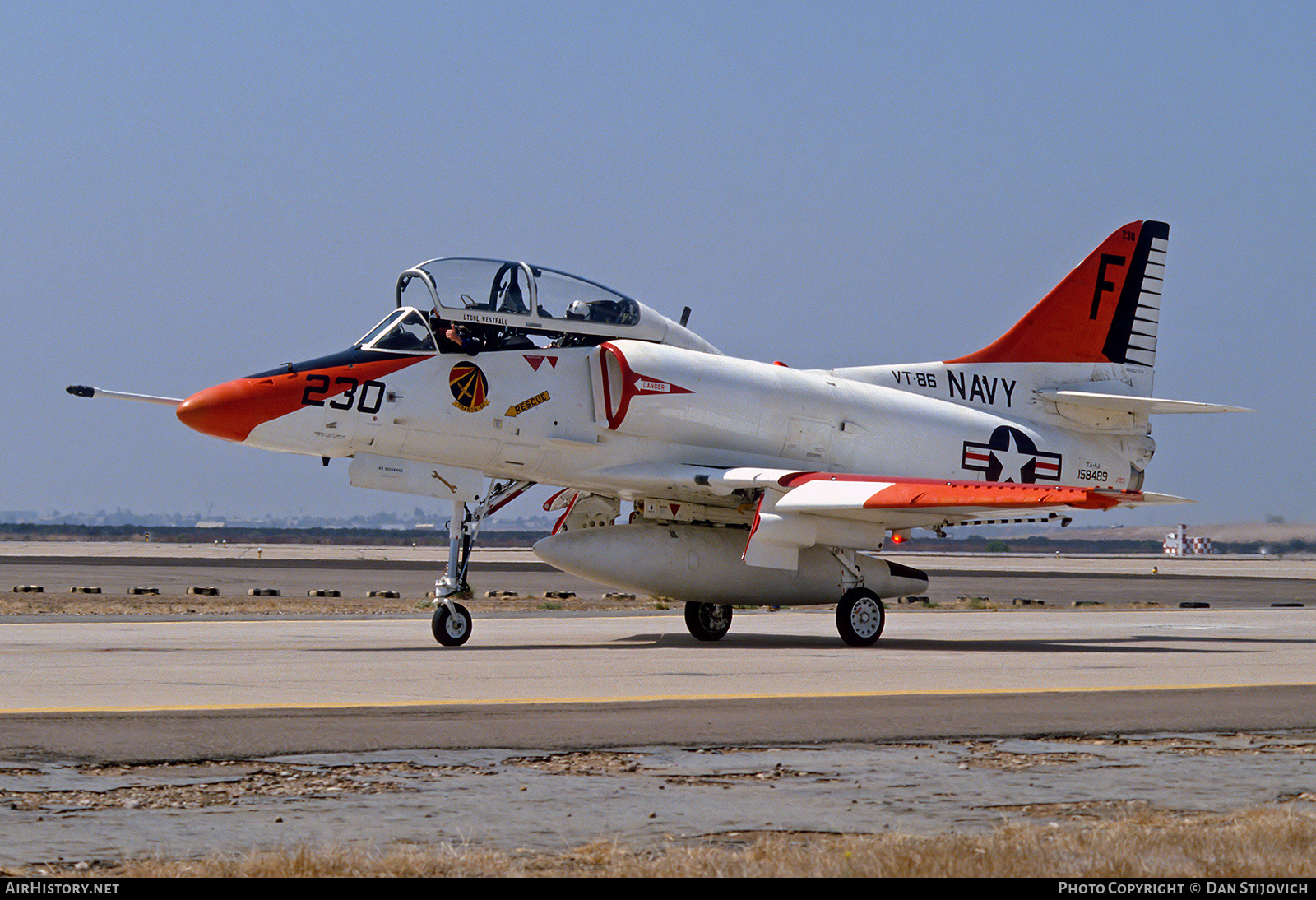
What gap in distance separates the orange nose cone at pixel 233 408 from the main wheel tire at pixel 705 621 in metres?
6.35

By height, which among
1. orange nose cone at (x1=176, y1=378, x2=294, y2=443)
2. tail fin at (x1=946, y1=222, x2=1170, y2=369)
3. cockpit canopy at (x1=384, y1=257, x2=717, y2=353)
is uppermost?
tail fin at (x1=946, y1=222, x2=1170, y2=369)

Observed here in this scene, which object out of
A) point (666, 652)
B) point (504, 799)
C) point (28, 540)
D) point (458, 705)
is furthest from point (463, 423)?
point (28, 540)

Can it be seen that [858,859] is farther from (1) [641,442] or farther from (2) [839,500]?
(1) [641,442]

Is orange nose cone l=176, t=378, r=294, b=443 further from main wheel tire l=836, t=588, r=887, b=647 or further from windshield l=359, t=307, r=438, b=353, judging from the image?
main wheel tire l=836, t=588, r=887, b=647

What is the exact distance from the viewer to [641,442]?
18.3 meters

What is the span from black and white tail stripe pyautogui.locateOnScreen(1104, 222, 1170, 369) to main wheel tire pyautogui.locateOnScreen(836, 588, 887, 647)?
25.6 ft

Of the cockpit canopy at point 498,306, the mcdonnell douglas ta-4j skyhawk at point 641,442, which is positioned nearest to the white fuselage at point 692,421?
the mcdonnell douglas ta-4j skyhawk at point 641,442

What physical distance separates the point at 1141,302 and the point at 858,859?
2001 centimetres

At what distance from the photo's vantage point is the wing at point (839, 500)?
55.8ft

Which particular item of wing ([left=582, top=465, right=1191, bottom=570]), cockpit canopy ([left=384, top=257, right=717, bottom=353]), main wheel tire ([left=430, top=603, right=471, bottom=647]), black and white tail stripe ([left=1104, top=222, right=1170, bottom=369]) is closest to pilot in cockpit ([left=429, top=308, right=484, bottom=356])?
cockpit canopy ([left=384, top=257, right=717, bottom=353])

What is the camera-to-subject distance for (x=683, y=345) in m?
19.4

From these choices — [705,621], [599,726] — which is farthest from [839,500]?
[599,726]

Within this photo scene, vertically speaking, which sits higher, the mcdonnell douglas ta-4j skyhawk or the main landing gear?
the mcdonnell douglas ta-4j skyhawk

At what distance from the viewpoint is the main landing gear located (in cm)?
1611
